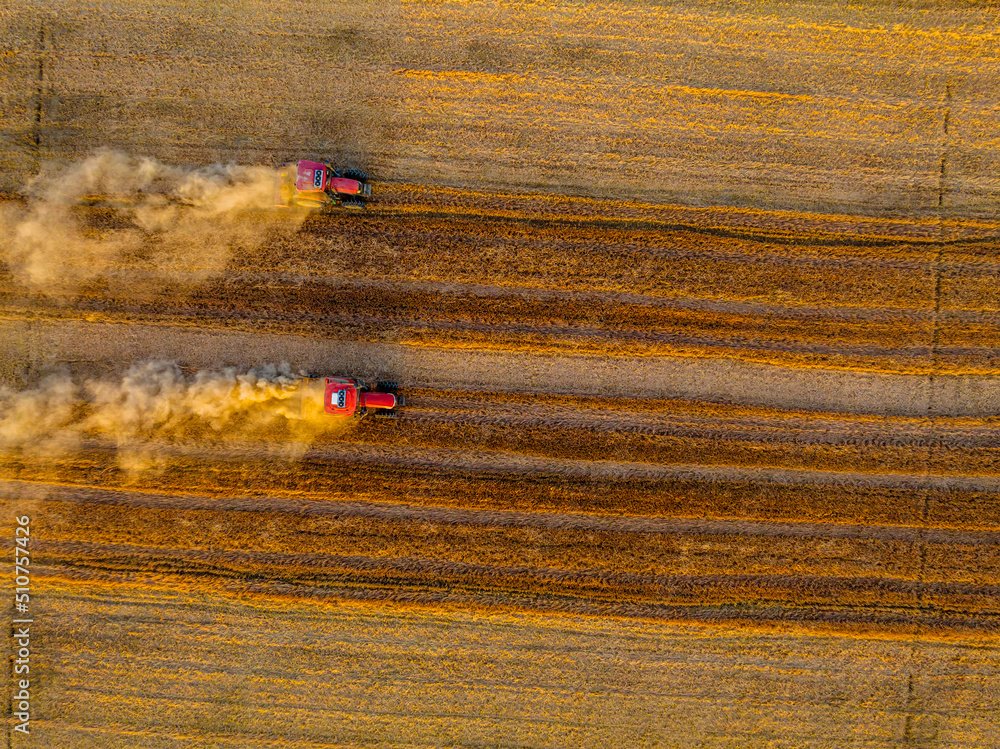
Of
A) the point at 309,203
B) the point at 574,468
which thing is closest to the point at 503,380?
the point at 574,468

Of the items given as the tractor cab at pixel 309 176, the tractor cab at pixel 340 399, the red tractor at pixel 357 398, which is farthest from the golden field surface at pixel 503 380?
the tractor cab at pixel 309 176

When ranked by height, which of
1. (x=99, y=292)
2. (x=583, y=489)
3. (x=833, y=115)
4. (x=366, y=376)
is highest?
→ (x=833, y=115)

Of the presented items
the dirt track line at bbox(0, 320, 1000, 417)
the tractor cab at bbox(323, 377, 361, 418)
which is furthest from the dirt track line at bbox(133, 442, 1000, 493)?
the dirt track line at bbox(0, 320, 1000, 417)

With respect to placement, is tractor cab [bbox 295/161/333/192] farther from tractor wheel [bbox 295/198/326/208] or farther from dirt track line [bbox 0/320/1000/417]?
dirt track line [bbox 0/320/1000/417]

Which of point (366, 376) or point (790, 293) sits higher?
point (790, 293)

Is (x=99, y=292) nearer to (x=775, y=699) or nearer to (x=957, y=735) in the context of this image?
(x=775, y=699)

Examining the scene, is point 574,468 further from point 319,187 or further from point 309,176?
point 309,176

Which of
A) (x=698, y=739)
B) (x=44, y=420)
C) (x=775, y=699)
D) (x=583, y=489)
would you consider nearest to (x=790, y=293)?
(x=583, y=489)
